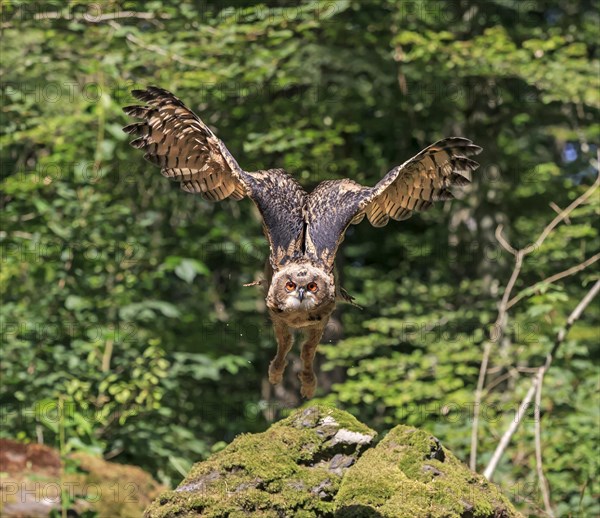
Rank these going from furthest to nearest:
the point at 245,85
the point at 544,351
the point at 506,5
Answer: the point at 506,5, the point at 245,85, the point at 544,351

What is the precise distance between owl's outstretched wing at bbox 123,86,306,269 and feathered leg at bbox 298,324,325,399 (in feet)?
2.08

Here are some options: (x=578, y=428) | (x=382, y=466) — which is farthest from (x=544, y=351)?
(x=382, y=466)

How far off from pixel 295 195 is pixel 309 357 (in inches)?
42.1

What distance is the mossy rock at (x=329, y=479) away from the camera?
20.3ft

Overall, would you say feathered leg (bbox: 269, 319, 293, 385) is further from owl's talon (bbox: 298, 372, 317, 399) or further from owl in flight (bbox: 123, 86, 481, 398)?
owl's talon (bbox: 298, 372, 317, 399)

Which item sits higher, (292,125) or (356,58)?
(356,58)

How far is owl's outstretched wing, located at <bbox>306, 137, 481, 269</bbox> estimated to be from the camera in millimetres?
5812

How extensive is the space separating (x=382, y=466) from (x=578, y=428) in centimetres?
387

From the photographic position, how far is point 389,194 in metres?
6.48

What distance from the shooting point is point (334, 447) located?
670 centimetres

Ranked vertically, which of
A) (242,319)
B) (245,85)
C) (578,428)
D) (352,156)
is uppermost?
(245,85)

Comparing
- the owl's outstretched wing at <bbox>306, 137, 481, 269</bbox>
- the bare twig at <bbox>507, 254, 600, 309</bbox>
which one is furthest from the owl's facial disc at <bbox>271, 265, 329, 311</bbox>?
the bare twig at <bbox>507, 254, 600, 309</bbox>

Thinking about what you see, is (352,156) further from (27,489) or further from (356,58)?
(27,489)

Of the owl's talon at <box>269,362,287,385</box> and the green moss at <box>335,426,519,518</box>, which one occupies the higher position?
the owl's talon at <box>269,362,287,385</box>
